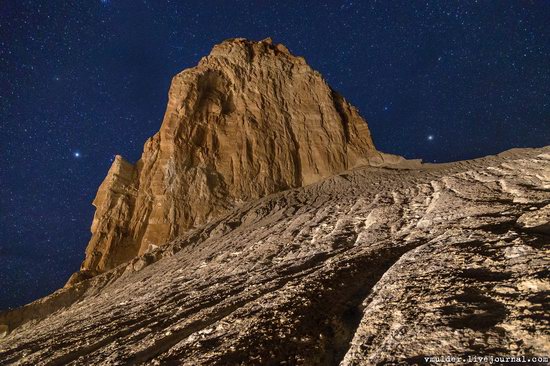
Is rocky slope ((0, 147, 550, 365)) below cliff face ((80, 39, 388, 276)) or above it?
below

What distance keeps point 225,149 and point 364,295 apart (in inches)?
1449

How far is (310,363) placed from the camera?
523cm

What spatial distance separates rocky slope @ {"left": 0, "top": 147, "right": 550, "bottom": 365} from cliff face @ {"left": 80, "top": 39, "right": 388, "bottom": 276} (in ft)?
57.8

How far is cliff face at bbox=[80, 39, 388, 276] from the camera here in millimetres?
35844

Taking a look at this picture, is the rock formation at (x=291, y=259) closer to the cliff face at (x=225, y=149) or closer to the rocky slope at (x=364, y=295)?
the rocky slope at (x=364, y=295)

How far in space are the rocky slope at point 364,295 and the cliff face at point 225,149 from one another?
57.8ft

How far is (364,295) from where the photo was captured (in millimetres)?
7586

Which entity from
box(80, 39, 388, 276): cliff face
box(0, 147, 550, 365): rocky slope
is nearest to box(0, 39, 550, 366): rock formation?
box(0, 147, 550, 365): rocky slope

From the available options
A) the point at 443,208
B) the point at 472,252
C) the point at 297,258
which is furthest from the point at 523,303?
the point at 443,208

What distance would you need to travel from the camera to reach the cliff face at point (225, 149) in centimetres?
3584

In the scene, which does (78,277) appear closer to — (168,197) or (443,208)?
(168,197)

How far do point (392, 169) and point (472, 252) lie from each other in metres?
31.0

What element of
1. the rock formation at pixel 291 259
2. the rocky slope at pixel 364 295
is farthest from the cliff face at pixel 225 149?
the rocky slope at pixel 364 295

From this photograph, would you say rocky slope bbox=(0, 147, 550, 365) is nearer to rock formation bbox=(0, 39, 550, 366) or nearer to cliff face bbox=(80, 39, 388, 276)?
rock formation bbox=(0, 39, 550, 366)
